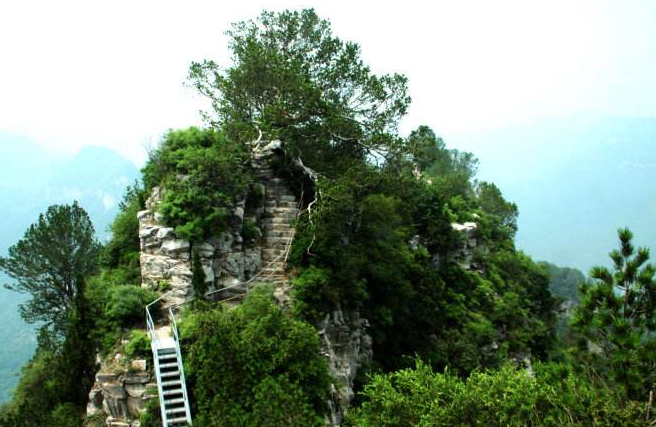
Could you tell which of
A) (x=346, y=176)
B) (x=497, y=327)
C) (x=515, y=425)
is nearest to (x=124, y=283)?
(x=346, y=176)

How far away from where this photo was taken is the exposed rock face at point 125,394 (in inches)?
541

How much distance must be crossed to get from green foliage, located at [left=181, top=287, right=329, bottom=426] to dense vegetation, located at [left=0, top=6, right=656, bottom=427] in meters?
0.04

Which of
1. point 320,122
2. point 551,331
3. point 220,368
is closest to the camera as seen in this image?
point 220,368

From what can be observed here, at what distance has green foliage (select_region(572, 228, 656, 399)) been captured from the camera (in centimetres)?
931

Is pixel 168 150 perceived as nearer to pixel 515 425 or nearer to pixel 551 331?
pixel 515 425

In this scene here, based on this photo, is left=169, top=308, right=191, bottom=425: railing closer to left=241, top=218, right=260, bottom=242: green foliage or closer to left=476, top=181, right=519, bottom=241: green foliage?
left=241, top=218, right=260, bottom=242: green foliage

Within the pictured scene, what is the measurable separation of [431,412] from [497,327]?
80.4 ft

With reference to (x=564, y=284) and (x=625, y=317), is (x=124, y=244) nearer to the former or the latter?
(x=625, y=317)

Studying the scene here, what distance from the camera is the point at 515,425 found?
405 inches

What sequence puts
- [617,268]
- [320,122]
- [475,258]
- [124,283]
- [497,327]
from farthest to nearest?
[475,258] < [497,327] < [320,122] < [124,283] < [617,268]

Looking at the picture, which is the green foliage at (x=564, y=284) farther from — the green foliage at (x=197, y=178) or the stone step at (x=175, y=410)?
the stone step at (x=175, y=410)

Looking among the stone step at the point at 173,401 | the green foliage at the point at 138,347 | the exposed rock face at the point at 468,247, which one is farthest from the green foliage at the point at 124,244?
the exposed rock face at the point at 468,247

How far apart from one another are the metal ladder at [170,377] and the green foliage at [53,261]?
11532 mm

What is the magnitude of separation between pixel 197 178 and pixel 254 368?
786 cm
